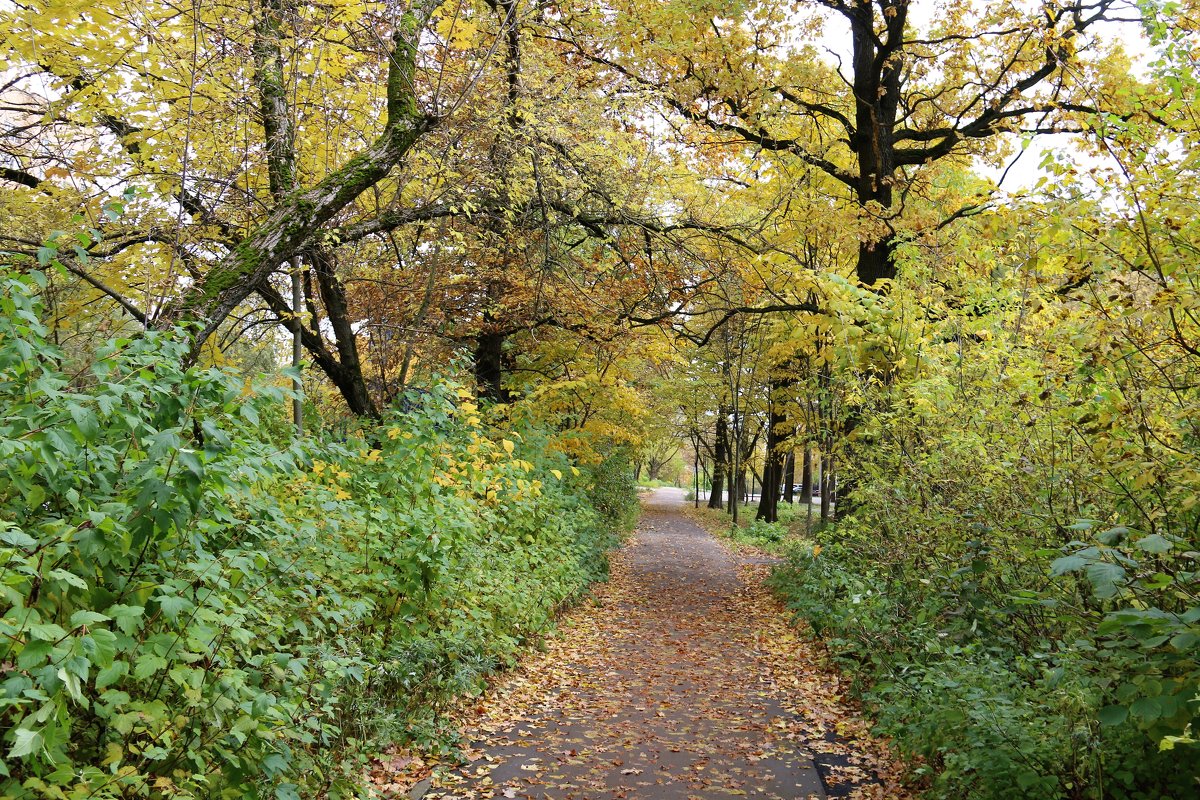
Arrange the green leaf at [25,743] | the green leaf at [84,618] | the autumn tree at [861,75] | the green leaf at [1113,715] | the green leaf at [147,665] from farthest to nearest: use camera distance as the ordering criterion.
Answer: the autumn tree at [861,75]
the green leaf at [147,665]
the green leaf at [1113,715]
the green leaf at [84,618]
the green leaf at [25,743]

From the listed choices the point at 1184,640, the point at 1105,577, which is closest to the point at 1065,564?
the point at 1105,577

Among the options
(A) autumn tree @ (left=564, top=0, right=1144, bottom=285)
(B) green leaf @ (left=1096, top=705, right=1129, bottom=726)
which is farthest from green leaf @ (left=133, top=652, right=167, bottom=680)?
(A) autumn tree @ (left=564, top=0, right=1144, bottom=285)

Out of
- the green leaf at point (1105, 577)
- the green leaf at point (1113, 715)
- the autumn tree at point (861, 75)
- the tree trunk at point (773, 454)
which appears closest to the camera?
the green leaf at point (1105, 577)

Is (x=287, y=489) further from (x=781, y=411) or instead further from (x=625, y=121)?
(x=781, y=411)

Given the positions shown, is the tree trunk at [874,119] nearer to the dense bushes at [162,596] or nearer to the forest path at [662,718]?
the forest path at [662,718]

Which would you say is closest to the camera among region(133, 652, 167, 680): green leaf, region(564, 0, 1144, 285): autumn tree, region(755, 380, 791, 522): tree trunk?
region(133, 652, 167, 680): green leaf

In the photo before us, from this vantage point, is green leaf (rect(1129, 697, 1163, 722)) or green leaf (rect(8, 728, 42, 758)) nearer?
green leaf (rect(8, 728, 42, 758))

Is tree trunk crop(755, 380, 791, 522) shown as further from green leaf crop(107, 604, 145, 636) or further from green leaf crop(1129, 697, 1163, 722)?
green leaf crop(107, 604, 145, 636)

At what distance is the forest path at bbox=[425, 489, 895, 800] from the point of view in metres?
5.09

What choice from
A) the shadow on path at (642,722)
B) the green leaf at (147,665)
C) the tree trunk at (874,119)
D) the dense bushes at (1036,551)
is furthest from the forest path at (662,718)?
the tree trunk at (874,119)

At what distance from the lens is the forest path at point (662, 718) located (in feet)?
16.7

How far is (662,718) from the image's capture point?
661 cm

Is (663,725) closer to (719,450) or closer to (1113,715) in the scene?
(1113,715)

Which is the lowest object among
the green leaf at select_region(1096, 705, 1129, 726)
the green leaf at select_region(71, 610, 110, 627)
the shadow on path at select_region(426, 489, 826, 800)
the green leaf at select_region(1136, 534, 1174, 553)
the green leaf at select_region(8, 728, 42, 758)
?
the shadow on path at select_region(426, 489, 826, 800)
